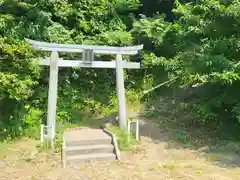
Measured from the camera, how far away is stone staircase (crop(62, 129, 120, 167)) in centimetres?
704

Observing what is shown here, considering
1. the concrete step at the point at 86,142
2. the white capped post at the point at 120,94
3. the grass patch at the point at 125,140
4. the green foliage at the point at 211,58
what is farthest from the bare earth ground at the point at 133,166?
the green foliage at the point at 211,58

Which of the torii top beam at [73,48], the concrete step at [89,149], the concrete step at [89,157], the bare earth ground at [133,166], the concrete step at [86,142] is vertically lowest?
the bare earth ground at [133,166]

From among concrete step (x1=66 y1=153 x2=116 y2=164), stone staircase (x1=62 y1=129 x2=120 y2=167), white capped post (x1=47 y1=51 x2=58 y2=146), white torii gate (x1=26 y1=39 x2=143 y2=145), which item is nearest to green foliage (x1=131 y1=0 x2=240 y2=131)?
white torii gate (x1=26 y1=39 x2=143 y2=145)

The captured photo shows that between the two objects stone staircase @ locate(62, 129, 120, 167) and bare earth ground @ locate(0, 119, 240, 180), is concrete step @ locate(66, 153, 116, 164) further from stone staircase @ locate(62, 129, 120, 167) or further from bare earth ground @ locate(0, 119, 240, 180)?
bare earth ground @ locate(0, 119, 240, 180)

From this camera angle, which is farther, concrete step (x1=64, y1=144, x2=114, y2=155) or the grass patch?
the grass patch

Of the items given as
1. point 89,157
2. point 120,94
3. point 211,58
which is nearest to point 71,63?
point 120,94

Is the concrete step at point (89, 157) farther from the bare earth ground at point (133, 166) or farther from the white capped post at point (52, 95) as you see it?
the white capped post at point (52, 95)

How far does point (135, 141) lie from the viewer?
835cm

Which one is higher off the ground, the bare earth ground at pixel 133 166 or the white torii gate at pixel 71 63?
the white torii gate at pixel 71 63

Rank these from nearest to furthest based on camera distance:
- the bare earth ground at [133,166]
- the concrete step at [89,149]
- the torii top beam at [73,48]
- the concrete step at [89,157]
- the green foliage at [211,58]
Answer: the bare earth ground at [133,166] → the concrete step at [89,157] → the concrete step at [89,149] → the green foliage at [211,58] → the torii top beam at [73,48]

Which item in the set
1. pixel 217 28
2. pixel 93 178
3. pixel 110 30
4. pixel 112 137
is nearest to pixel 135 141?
pixel 112 137

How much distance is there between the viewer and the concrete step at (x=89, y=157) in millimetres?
6949

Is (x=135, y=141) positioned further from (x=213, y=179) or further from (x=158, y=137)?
(x=213, y=179)

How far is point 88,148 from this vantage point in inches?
292
